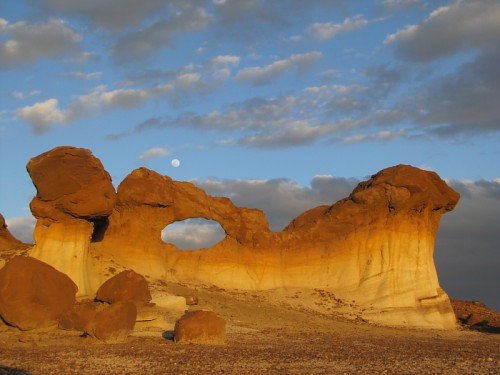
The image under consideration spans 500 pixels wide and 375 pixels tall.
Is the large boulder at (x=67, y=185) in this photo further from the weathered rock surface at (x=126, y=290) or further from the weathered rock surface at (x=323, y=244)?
the weathered rock surface at (x=126, y=290)

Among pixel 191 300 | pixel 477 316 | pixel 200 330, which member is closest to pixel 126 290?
pixel 200 330

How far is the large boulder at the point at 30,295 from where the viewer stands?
18.9m

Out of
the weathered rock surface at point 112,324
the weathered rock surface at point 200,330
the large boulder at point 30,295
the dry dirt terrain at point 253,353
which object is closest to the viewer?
the dry dirt terrain at point 253,353

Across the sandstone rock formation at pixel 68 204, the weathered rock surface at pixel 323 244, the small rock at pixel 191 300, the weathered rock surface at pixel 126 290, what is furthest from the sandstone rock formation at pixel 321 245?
the weathered rock surface at pixel 126 290

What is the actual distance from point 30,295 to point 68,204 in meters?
7.90

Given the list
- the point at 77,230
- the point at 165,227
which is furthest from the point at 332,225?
the point at 77,230

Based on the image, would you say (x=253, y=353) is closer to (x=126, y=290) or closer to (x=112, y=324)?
(x=112, y=324)

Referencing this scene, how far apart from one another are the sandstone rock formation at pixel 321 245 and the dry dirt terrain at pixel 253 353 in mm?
4871

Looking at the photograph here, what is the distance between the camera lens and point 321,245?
3384cm

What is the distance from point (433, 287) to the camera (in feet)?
105

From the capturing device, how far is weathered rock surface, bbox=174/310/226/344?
18.1 metres

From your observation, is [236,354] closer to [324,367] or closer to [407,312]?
[324,367]

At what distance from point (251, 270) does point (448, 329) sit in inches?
411

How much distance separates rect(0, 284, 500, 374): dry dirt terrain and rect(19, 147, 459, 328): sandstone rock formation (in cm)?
487
